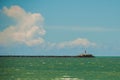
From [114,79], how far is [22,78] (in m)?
7.68

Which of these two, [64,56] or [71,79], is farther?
[64,56]

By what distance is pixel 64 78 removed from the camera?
36906 millimetres

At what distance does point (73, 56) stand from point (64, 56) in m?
3.08

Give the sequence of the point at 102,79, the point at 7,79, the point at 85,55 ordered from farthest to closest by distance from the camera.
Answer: the point at 85,55, the point at 102,79, the point at 7,79

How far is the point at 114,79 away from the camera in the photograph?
37.0 metres

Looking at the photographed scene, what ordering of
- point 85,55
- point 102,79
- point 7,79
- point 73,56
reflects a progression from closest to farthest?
point 7,79
point 102,79
point 85,55
point 73,56

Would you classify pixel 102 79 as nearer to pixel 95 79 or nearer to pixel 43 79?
pixel 95 79

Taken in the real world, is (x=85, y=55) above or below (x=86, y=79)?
above

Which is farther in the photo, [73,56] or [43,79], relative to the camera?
[73,56]

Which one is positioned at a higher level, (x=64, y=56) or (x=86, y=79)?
(x=64, y=56)

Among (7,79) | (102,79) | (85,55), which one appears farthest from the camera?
(85,55)

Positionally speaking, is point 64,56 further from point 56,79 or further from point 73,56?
point 56,79

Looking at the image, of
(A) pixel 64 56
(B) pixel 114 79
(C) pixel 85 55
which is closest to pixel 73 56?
(A) pixel 64 56

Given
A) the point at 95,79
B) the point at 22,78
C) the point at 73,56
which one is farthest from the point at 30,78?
the point at 73,56
